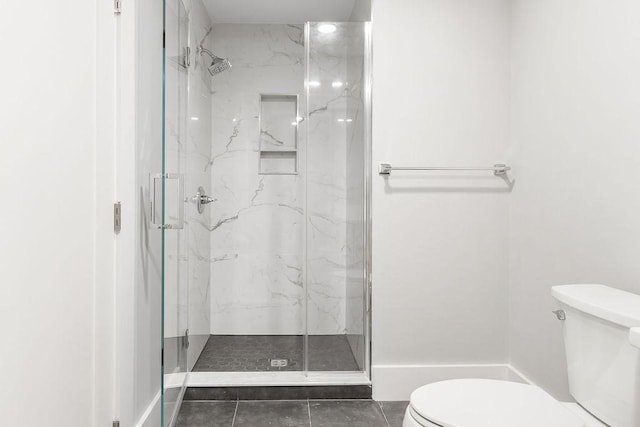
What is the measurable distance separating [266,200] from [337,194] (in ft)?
3.04

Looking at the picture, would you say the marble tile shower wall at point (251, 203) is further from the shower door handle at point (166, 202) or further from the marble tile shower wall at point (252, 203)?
the shower door handle at point (166, 202)

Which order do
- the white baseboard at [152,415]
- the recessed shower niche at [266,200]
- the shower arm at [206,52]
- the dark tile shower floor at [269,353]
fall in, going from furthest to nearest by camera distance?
the shower arm at [206,52], the dark tile shower floor at [269,353], the recessed shower niche at [266,200], the white baseboard at [152,415]

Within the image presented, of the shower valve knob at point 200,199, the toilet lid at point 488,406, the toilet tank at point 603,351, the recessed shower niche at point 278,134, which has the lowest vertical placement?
the toilet lid at point 488,406

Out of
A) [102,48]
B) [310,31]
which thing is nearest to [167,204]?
[102,48]

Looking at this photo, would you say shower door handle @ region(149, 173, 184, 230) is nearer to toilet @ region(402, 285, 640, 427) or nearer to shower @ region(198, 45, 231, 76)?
toilet @ region(402, 285, 640, 427)

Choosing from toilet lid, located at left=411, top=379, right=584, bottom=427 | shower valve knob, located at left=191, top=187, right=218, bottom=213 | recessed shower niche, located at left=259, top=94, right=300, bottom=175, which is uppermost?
recessed shower niche, located at left=259, top=94, right=300, bottom=175

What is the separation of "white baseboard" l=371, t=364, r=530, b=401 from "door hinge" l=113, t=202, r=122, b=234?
144cm

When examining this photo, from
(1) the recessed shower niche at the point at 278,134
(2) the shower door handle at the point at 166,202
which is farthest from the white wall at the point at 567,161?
(2) the shower door handle at the point at 166,202

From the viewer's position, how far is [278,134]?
3.10m

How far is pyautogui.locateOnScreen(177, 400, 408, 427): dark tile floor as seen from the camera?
2025 mm

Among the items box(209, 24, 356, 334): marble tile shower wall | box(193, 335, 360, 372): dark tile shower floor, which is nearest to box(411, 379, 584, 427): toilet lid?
box(193, 335, 360, 372): dark tile shower floor

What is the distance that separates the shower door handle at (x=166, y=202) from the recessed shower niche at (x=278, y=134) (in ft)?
4.81

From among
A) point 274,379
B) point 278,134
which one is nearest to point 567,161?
point 274,379

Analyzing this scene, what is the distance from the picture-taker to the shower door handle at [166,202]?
4.90 feet
